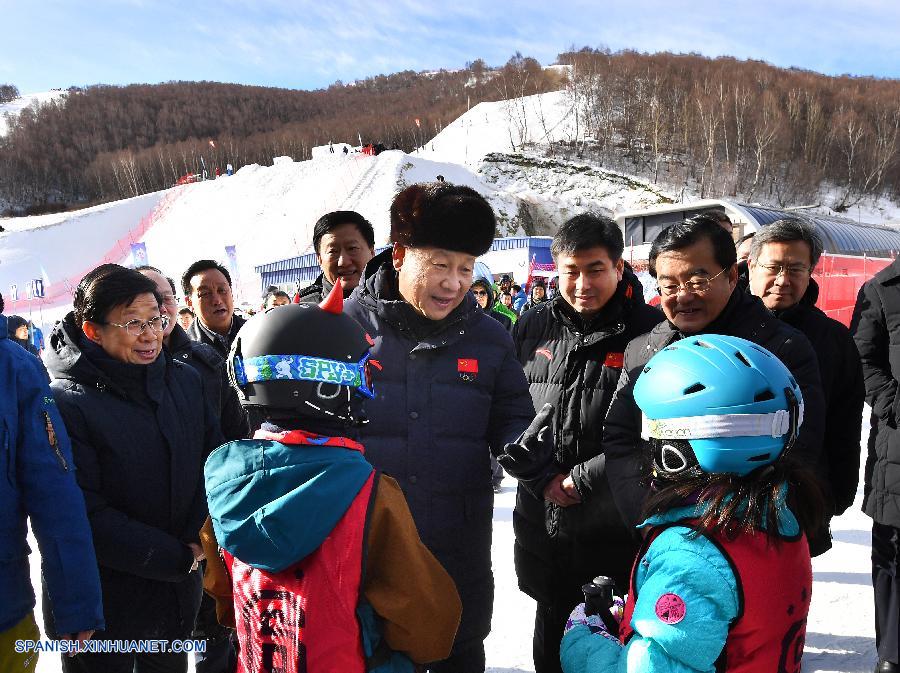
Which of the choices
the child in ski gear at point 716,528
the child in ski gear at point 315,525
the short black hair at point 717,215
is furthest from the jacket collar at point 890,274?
the child in ski gear at point 315,525

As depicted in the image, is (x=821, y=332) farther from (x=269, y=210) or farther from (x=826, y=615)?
(x=269, y=210)

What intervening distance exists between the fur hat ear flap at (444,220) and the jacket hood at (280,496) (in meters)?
0.85

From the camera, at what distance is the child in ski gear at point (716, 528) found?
1172 millimetres

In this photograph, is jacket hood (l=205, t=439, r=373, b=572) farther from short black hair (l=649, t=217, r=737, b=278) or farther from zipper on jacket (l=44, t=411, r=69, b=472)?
short black hair (l=649, t=217, r=737, b=278)

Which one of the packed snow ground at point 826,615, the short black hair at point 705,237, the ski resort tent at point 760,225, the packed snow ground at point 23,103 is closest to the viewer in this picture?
the short black hair at point 705,237

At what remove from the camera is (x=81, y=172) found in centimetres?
7981

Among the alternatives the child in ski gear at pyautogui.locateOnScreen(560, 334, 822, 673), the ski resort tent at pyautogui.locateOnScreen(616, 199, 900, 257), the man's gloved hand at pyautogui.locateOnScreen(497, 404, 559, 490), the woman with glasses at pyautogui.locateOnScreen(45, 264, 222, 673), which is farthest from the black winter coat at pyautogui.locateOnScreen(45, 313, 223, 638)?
the ski resort tent at pyautogui.locateOnScreen(616, 199, 900, 257)

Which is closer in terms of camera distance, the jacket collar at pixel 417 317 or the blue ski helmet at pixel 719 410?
the blue ski helmet at pixel 719 410

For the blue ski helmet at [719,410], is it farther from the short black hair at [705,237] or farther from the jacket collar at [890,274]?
the jacket collar at [890,274]

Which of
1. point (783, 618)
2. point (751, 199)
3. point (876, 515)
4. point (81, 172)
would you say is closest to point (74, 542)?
point (783, 618)

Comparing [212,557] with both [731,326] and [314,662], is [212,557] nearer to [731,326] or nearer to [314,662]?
[314,662]

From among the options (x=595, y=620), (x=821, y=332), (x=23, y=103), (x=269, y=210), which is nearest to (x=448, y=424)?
(x=595, y=620)

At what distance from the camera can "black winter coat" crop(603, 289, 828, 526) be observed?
1873 mm

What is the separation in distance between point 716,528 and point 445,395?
0.93 m
